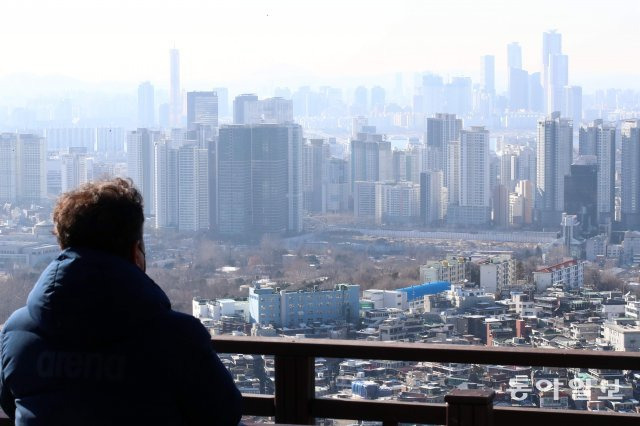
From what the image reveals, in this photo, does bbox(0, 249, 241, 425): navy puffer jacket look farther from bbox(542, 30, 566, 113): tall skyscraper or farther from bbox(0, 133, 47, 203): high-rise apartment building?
bbox(542, 30, 566, 113): tall skyscraper

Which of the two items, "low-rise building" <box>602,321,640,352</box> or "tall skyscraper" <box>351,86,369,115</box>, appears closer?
"low-rise building" <box>602,321,640,352</box>

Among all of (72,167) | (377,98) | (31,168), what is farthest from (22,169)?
(377,98)

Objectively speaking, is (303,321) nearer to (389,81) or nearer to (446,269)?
(446,269)

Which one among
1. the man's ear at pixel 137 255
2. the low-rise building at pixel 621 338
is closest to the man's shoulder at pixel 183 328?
the man's ear at pixel 137 255

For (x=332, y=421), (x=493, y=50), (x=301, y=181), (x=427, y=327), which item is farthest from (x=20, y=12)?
(x=332, y=421)

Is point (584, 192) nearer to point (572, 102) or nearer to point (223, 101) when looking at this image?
point (572, 102)

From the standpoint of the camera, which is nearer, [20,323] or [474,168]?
[20,323]

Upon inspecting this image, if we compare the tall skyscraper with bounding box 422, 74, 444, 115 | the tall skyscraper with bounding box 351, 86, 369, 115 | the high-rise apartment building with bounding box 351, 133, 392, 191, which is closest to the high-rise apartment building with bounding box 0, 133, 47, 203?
the high-rise apartment building with bounding box 351, 133, 392, 191
